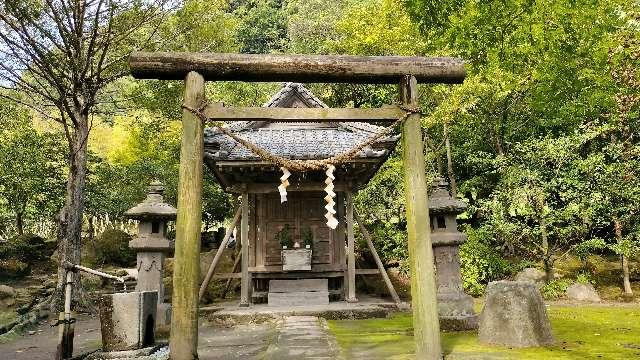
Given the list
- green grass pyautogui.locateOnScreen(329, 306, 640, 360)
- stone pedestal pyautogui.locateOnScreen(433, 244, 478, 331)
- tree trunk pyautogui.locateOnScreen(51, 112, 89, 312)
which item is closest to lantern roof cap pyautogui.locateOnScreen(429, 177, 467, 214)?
stone pedestal pyautogui.locateOnScreen(433, 244, 478, 331)

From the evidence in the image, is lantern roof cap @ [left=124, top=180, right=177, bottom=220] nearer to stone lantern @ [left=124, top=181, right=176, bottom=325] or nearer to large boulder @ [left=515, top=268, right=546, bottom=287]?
stone lantern @ [left=124, top=181, right=176, bottom=325]

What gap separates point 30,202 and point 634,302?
21.6 m

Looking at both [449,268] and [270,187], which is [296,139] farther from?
[449,268]

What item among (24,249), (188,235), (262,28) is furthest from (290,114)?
(262,28)

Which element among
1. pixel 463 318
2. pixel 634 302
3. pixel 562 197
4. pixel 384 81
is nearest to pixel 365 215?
pixel 562 197

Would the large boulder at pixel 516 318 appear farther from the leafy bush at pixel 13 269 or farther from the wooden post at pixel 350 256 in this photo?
the leafy bush at pixel 13 269

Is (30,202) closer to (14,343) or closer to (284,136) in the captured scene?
(14,343)

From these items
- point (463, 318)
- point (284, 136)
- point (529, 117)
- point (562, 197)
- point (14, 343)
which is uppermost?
point (529, 117)

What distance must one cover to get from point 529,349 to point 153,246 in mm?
6737

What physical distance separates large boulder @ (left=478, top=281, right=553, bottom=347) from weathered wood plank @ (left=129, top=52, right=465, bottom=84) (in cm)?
302

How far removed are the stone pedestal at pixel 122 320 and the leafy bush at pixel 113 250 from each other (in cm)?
1364

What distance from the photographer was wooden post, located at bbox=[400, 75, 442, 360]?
15.3ft

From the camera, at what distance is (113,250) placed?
18094mm

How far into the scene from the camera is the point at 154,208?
887cm
